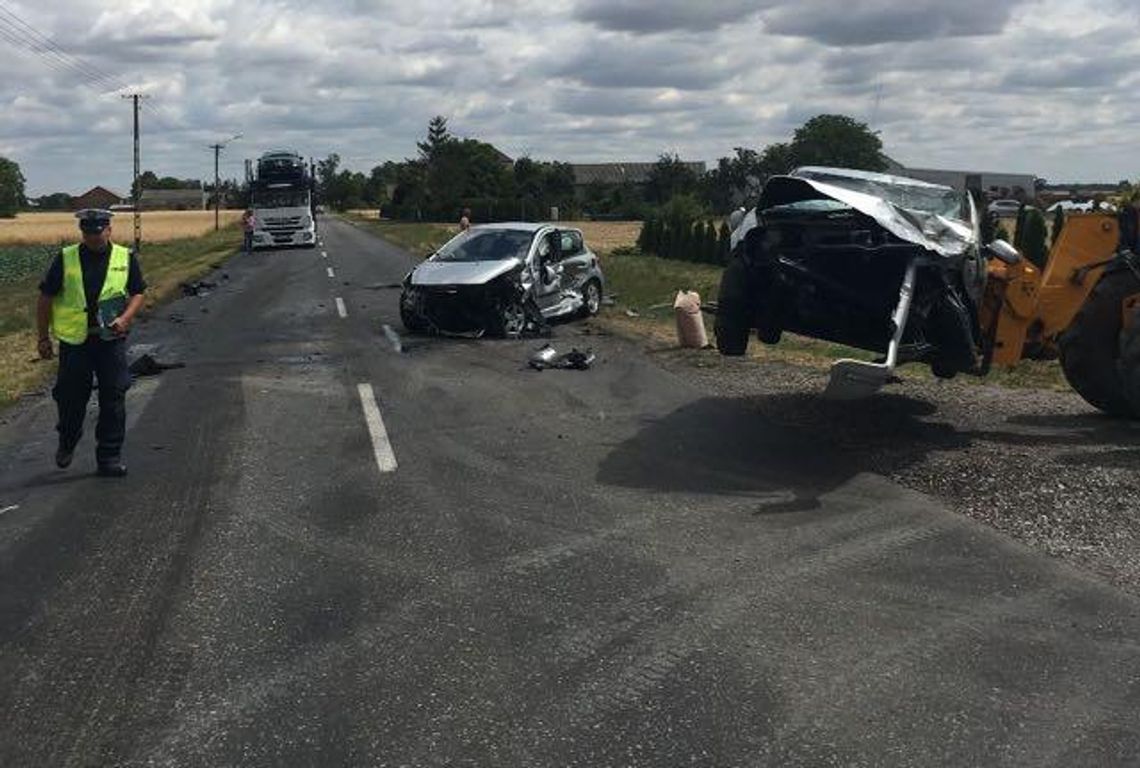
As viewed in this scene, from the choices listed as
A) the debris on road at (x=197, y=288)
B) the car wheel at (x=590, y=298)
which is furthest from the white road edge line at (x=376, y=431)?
the debris on road at (x=197, y=288)

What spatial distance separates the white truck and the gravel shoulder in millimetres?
37412

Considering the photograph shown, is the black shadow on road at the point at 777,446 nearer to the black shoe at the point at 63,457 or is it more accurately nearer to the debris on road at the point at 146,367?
the black shoe at the point at 63,457

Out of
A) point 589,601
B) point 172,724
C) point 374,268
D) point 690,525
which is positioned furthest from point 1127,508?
point 374,268

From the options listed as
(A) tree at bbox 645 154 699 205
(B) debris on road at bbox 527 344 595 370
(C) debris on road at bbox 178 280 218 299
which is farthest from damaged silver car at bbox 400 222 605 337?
(A) tree at bbox 645 154 699 205

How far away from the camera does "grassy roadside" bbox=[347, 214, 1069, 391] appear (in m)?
12.9

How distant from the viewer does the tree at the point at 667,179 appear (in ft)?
341

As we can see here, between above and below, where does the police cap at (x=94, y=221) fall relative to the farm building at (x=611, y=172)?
below

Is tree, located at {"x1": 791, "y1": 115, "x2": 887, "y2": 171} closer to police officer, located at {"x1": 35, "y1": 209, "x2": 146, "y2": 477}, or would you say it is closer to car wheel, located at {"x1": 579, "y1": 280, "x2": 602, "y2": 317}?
car wheel, located at {"x1": 579, "y1": 280, "x2": 602, "y2": 317}

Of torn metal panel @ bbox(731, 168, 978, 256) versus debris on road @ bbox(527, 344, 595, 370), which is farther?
debris on road @ bbox(527, 344, 595, 370)

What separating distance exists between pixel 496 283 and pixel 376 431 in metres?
7.04

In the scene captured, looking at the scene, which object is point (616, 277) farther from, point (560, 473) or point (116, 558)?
point (116, 558)

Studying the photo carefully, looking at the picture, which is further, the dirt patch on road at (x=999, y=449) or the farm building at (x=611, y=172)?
the farm building at (x=611, y=172)

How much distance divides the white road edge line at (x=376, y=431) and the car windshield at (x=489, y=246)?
18.3 feet

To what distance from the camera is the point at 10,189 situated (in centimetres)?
14075
